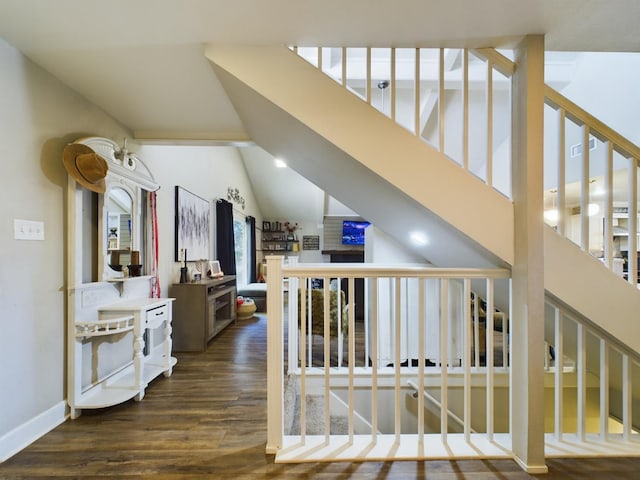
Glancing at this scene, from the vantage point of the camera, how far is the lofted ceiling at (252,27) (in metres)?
1.23

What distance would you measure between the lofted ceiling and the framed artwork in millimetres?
1750

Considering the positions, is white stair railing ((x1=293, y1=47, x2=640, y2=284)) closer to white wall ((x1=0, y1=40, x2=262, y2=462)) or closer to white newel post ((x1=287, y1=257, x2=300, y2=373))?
white newel post ((x1=287, y1=257, x2=300, y2=373))

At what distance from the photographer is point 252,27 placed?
1357 millimetres

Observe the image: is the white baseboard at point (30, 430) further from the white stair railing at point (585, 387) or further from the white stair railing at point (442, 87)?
the white stair railing at point (585, 387)

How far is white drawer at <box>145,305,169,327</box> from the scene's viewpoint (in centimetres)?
220

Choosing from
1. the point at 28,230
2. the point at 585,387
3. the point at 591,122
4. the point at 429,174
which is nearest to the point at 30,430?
the point at 28,230

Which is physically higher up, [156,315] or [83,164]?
[83,164]

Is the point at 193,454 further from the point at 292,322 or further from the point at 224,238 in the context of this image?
the point at 224,238

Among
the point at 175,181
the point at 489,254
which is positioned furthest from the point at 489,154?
the point at 175,181

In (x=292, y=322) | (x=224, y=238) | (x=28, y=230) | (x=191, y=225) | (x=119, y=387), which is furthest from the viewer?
(x=224, y=238)

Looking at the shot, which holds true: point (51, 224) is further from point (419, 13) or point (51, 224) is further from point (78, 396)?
point (419, 13)

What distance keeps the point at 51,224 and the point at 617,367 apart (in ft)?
12.1

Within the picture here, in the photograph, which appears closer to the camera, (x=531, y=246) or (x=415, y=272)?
(x=531, y=246)

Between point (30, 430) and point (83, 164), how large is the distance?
1.57 metres
